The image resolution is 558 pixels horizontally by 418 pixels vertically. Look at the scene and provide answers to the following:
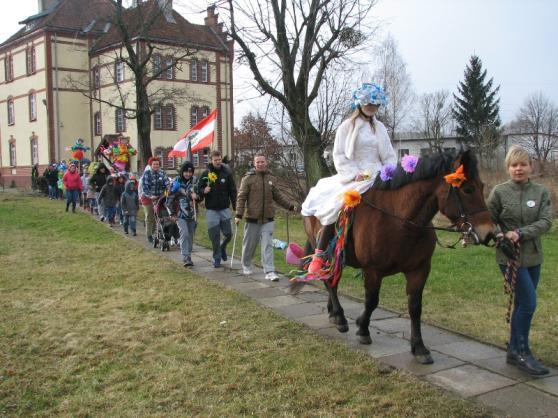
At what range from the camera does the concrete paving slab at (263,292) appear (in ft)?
25.7

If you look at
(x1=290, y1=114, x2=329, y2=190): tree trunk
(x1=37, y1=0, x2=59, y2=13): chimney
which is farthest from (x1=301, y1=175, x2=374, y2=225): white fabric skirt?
(x1=37, y1=0, x2=59, y2=13): chimney

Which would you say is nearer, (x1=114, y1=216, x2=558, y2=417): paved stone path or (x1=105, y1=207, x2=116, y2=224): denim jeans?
(x1=114, y1=216, x2=558, y2=417): paved stone path

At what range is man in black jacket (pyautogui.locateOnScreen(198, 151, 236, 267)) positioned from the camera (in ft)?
31.7

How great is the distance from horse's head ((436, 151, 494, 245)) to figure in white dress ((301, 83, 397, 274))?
115cm

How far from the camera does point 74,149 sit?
2561cm

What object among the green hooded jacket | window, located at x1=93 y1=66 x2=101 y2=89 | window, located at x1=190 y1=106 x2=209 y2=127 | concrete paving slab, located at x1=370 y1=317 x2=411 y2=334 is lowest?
concrete paving slab, located at x1=370 y1=317 x2=411 y2=334

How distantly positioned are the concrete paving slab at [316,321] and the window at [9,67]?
46.9 metres

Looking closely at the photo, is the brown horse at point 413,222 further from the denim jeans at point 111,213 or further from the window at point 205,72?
the window at point 205,72

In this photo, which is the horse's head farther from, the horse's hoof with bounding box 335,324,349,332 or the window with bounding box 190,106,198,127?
the window with bounding box 190,106,198,127

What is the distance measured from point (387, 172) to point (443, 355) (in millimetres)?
1816

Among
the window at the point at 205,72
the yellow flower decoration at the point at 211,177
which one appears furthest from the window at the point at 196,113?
the yellow flower decoration at the point at 211,177

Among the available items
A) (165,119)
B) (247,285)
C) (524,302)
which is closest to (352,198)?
(524,302)

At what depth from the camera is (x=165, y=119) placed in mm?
40281

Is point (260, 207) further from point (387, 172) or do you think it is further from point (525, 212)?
point (525, 212)
